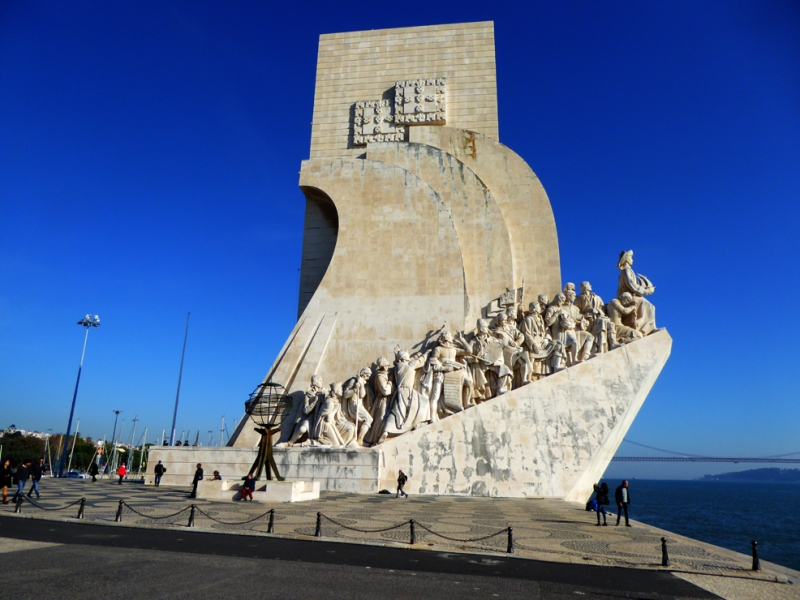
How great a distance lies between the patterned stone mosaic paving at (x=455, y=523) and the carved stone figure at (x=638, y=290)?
4540 millimetres

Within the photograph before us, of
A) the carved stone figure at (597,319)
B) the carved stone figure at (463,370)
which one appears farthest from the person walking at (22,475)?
the carved stone figure at (597,319)

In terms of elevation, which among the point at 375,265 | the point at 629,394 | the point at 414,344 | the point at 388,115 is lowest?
the point at 629,394

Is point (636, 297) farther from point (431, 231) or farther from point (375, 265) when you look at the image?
point (375, 265)

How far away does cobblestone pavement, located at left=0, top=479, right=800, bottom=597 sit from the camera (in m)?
4.69

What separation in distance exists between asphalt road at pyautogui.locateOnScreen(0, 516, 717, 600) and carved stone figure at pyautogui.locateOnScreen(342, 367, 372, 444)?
606cm

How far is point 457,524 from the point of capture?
6.23m

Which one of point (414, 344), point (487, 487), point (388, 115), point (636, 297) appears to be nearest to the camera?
point (487, 487)

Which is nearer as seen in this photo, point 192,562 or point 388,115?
point 192,562

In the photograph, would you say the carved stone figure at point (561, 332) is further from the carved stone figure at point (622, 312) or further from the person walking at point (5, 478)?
the person walking at point (5, 478)

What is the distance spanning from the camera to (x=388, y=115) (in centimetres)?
1684

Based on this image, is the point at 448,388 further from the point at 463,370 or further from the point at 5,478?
the point at 5,478

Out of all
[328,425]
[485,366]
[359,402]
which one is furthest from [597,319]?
[328,425]

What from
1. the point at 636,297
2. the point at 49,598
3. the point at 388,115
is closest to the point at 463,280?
the point at 636,297

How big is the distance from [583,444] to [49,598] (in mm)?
8868
